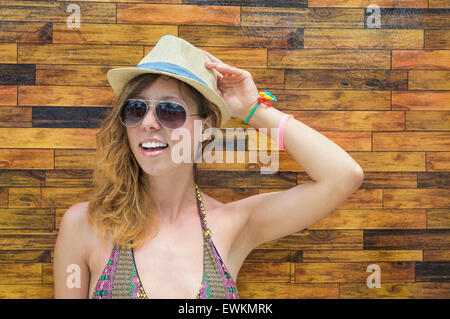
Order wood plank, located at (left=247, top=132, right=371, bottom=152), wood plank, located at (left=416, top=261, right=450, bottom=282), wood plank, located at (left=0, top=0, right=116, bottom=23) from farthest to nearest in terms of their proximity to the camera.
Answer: wood plank, located at (left=416, top=261, right=450, bottom=282) < wood plank, located at (left=247, top=132, right=371, bottom=152) < wood plank, located at (left=0, top=0, right=116, bottom=23)

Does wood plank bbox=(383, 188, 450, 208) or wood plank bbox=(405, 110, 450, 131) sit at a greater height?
wood plank bbox=(405, 110, 450, 131)

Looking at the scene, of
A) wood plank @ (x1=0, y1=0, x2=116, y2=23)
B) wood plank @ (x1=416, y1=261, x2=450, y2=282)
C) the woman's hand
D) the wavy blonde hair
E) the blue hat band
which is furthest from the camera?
wood plank @ (x1=416, y1=261, x2=450, y2=282)

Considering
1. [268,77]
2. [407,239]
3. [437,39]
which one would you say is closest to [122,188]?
[268,77]

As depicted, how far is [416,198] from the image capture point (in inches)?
103

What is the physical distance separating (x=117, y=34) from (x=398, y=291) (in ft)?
8.47

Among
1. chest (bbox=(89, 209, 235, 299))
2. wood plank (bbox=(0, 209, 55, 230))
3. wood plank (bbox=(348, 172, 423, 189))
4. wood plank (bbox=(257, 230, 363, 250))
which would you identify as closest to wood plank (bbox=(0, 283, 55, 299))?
wood plank (bbox=(0, 209, 55, 230))

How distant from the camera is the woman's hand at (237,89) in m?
2.16

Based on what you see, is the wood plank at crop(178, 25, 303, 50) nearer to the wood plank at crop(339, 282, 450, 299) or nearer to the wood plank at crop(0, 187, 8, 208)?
the wood plank at crop(0, 187, 8, 208)

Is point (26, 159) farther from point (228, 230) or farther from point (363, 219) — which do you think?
point (363, 219)

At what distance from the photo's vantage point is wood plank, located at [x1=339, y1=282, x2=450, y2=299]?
8.56 feet

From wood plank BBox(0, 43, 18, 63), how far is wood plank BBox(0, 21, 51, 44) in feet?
0.10

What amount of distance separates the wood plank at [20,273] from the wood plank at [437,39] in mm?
3033

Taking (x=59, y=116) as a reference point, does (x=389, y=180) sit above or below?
below

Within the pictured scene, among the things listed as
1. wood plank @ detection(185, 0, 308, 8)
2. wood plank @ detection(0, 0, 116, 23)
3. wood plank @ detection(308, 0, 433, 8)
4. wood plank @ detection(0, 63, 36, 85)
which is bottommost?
wood plank @ detection(0, 63, 36, 85)
